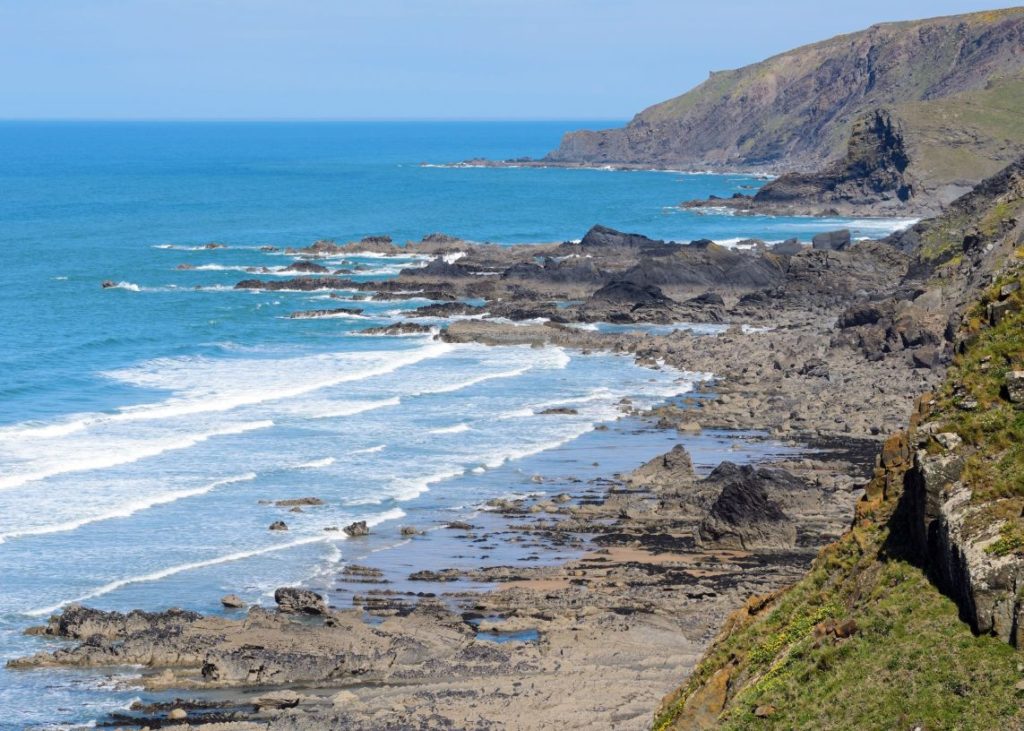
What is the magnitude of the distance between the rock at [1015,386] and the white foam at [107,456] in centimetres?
3204

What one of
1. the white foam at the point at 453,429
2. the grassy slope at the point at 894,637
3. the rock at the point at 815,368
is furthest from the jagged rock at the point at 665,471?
the grassy slope at the point at 894,637

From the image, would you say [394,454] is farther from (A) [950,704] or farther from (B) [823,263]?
(B) [823,263]

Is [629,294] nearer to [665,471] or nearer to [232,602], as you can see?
[665,471]

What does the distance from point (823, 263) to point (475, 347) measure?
78.3 feet

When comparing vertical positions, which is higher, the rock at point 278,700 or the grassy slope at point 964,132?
the grassy slope at point 964,132

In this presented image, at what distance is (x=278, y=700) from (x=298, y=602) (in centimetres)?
464

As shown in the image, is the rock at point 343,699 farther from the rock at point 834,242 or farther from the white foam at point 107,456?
the rock at point 834,242

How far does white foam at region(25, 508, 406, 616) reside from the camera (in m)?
33.5

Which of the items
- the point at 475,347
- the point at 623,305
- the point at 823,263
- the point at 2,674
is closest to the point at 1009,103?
the point at 823,263

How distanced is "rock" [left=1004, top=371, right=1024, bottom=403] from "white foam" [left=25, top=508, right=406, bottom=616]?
849 inches

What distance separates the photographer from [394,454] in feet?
158

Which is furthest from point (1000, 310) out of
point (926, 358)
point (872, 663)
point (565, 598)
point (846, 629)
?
point (926, 358)

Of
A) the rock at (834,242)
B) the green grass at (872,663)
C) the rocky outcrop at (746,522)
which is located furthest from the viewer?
the rock at (834,242)

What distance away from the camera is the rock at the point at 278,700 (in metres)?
27.0
